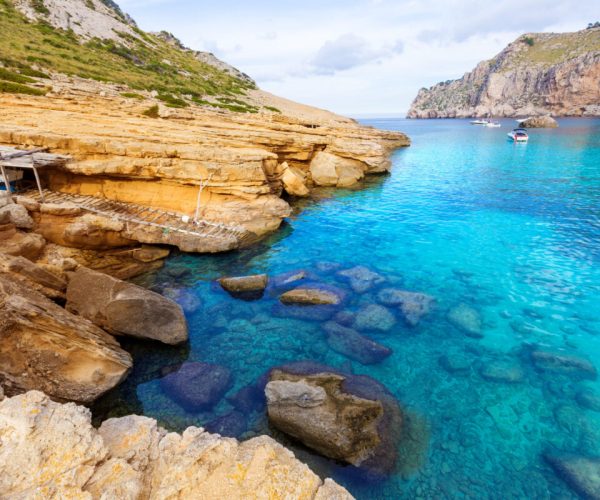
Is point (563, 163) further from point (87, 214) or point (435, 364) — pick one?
point (87, 214)

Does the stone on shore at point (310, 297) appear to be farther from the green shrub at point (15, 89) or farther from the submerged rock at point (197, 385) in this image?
the green shrub at point (15, 89)

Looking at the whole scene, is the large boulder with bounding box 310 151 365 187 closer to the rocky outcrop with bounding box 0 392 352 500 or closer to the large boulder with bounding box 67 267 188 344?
the large boulder with bounding box 67 267 188 344

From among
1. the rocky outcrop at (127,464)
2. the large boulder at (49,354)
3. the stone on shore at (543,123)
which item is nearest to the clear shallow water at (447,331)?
the large boulder at (49,354)

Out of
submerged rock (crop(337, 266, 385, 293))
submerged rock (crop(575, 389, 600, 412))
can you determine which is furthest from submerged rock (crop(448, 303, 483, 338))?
submerged rock (crop(337, 266, 385, 293))

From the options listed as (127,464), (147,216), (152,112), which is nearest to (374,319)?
(127,464)

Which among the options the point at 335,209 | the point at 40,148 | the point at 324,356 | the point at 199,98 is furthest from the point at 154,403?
the point at 199,98

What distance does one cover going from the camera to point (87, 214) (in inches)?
877

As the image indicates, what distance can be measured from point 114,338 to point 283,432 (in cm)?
847

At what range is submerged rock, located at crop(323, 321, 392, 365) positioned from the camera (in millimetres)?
14637

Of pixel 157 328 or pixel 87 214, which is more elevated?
pixel 87 214

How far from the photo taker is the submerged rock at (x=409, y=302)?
17203mm

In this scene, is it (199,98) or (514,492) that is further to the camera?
(199,98)

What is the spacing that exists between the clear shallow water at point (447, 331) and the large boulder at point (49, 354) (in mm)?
1020

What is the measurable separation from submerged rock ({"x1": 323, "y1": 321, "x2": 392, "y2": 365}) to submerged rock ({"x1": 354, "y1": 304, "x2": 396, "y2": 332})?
3.00ft
